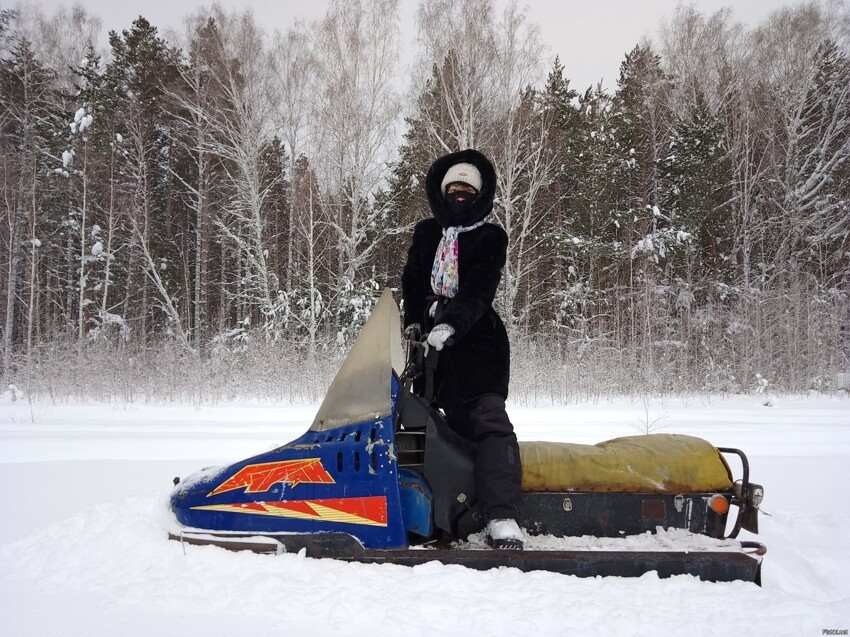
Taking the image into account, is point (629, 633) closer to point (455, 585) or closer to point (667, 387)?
point (455, 585)

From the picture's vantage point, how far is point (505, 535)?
2078mm

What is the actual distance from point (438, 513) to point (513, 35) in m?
14.3

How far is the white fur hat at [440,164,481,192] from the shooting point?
2510 millimetres

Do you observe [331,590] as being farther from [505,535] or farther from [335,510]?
[505,535]

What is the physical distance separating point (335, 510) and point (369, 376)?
53 cm

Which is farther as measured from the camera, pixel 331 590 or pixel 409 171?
pixel 409 171

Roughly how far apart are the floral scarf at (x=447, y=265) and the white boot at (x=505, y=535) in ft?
3.32

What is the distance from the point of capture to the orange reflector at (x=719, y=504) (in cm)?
219

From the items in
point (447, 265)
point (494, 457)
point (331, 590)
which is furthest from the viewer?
point (447, 265)

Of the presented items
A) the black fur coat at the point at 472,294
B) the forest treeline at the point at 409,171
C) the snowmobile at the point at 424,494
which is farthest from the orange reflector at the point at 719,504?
the forest treeline at the point at 409,171

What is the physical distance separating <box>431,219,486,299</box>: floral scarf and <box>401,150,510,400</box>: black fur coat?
0.03m

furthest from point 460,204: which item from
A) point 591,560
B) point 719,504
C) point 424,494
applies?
point 719,504

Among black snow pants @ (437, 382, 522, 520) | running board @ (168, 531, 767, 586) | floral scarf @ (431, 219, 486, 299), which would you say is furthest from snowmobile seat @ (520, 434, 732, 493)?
floral scarf @ (431, 219, 486, 299)

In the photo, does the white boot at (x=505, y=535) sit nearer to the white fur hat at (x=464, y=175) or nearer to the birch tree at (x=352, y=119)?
the white fur hat at (x=464, y=175)
